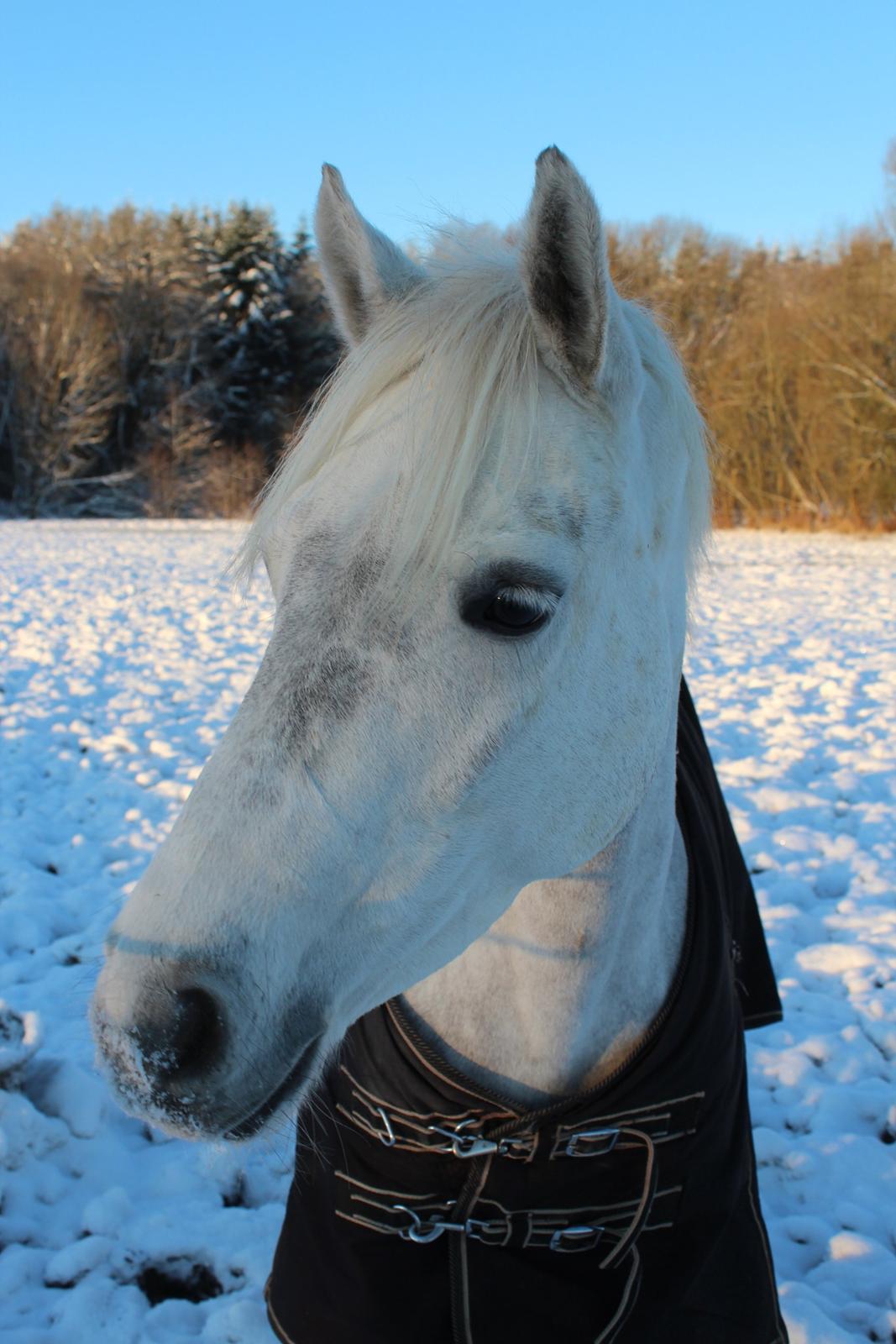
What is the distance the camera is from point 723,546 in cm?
1750

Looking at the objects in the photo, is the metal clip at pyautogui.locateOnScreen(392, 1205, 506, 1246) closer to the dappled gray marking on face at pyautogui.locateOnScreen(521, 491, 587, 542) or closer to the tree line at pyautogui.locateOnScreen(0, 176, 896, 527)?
the dappled gray marking on face at pyautogui.locateOnScreen(521, 491, 587, 542)

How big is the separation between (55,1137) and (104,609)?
8.00 m

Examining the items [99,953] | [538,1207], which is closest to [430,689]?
[538,1207]

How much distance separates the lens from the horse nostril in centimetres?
88

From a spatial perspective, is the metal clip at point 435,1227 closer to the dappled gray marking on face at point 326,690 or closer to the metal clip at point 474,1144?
the metal clip at point 474,1144

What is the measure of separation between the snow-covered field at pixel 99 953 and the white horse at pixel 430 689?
0.24m

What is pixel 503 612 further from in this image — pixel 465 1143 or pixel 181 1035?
pixel 465 1143

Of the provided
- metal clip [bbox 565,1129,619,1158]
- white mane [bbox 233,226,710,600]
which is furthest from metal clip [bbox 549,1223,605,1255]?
white mane [bbox 233,226,710,600]

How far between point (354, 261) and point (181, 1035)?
1.18 m

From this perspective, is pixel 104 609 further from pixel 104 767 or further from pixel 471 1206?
pixel 471 1206

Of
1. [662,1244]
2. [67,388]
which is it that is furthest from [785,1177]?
[67,388]

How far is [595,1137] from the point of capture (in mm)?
1390

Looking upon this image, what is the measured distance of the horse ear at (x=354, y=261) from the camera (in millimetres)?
1401

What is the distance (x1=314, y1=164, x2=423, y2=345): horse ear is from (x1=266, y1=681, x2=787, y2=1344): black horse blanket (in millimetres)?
1181
